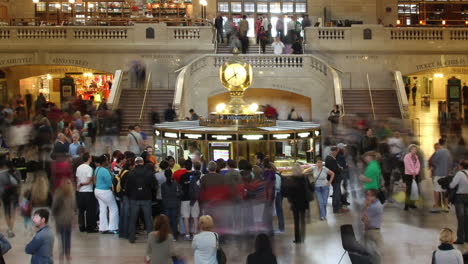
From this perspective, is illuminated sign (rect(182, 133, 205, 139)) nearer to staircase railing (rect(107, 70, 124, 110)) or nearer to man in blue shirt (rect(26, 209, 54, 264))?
man in blue shirt (rect(26, 209, 54, 264))

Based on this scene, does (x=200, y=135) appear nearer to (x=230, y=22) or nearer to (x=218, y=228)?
(x=218, y=228)

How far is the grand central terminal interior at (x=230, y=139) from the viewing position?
1291cm

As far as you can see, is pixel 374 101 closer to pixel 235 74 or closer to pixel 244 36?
pixel 244 36

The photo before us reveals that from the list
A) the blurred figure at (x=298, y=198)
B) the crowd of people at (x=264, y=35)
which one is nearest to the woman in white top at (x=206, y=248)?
the blurred figure at (x=298, y=198)

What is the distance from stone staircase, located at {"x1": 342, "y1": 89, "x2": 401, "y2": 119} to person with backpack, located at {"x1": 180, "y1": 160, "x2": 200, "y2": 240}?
16244 mm

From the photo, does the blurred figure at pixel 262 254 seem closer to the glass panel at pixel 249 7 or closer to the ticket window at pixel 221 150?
the ticket window at pixel 221 150

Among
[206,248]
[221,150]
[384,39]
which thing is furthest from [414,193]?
[384,39]

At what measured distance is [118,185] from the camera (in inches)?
544

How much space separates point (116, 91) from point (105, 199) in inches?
660

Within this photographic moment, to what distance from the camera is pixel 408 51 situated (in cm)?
3397

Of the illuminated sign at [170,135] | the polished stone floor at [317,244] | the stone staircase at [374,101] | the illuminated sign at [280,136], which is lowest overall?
the polished stone floor at [317,244]

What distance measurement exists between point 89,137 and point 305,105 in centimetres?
1233

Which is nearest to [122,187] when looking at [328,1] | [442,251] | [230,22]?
[442,251]

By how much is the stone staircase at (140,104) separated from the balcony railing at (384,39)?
6507mm
